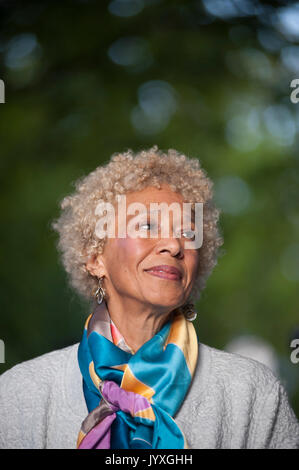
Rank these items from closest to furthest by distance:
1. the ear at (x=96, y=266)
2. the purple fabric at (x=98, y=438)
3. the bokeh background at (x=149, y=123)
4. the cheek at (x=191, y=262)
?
the purple fabric at (x=98, y=438) → the cheek at (x=191, y=262) → the ear at (x=96, y=266) → the bokeh background at (x=149, y=123)

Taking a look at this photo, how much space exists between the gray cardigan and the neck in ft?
0.75

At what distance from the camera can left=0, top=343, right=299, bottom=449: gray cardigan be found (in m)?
1.89

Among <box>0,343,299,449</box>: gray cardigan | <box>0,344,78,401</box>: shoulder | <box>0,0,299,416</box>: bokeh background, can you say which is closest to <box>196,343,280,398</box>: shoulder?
<box>0,343,299,449</box>: gray cardigan

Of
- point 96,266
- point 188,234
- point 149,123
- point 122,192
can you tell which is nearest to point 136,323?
point 96,266

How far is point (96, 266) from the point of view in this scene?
2.06 meters

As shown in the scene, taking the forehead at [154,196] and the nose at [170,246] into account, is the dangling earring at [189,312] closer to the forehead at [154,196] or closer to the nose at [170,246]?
the nose at [170,246]

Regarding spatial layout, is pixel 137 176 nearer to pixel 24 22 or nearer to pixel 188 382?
pixel 188 382

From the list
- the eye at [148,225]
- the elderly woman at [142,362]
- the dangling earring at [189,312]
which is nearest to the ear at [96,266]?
the elderly woman at [142,362]

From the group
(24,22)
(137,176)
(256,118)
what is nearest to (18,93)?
(24,22)

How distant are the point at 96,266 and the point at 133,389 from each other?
0.47m

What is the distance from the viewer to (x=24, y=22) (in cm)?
421

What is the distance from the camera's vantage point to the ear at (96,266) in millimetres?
2045

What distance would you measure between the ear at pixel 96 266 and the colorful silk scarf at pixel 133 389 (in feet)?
0.66
